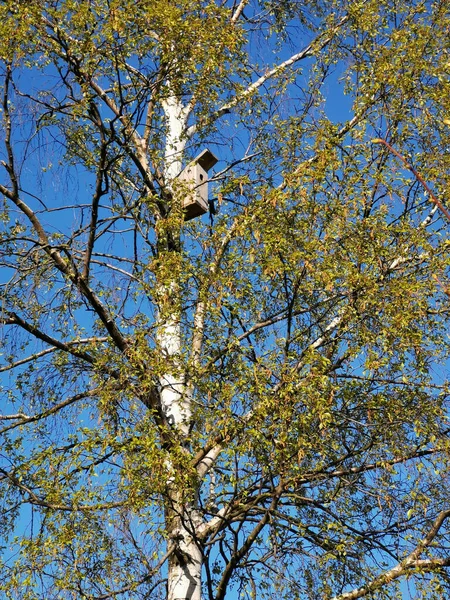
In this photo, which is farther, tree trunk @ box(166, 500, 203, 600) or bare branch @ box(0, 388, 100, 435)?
bare branch @ box(0, 388, 100, 435)

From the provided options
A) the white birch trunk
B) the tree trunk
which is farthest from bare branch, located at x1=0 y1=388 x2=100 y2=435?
the tree trunk

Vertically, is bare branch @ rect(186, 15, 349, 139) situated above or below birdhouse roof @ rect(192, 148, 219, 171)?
above

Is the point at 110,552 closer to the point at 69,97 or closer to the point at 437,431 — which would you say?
the point at 437,431

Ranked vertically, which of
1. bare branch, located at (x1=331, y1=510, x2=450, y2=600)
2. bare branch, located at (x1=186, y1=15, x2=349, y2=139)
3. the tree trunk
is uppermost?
bare branch, located at (x1=186, y1=15, x2=349, y2=139)

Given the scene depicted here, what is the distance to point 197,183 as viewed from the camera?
768 centimetres

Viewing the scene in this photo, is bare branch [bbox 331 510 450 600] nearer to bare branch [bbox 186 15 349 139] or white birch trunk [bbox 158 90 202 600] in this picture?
white birch trunk [bbox 158 90 202 600]

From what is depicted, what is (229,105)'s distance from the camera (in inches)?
315

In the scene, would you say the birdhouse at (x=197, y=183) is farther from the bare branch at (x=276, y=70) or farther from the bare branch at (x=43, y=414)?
the bare branch at (x=43, y=414)

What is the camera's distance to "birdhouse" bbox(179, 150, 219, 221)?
7.30m

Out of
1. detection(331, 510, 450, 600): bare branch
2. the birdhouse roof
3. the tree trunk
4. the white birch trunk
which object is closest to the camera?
detection(331, 510, 450, 600): bare branch

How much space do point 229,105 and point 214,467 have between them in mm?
3572

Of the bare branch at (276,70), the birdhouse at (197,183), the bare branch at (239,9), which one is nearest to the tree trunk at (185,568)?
the birdhouse at (197,183)

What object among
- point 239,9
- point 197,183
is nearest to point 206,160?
point 197,183

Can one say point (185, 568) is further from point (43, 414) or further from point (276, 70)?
point (276, 70)
